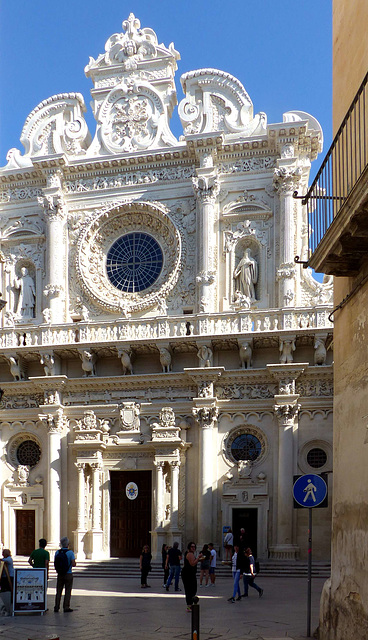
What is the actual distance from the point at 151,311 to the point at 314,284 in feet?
19.7

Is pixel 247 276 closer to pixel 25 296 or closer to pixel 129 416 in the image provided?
pixel 129 416

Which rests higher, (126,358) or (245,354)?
(245,354)

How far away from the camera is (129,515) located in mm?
28906

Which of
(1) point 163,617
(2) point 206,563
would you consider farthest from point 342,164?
(2) point 206,563

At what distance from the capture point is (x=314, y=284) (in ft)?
94.0

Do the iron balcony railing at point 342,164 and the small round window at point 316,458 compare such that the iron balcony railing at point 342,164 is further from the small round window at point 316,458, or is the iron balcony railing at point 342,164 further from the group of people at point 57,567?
the small round window at point 316,458

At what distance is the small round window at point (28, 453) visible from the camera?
99.2 feet

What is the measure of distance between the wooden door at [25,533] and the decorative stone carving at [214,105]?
15.2 meters

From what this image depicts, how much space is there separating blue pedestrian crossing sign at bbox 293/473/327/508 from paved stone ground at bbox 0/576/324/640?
2209 millimetres

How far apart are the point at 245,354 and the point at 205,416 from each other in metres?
2.51

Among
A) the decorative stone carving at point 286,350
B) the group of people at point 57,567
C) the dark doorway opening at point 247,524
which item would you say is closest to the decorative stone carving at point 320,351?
the decorative stone carving at point 286,350

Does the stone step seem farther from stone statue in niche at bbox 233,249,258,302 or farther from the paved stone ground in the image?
stone statue in niche at bbox 233,249,258,302

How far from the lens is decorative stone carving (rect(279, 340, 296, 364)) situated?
90.3ft

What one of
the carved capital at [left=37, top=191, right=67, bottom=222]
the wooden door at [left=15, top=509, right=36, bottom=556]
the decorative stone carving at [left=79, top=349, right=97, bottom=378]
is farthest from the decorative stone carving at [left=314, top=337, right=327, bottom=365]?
the wooden door at [left=15, top=509, right=36, bottom=556]
